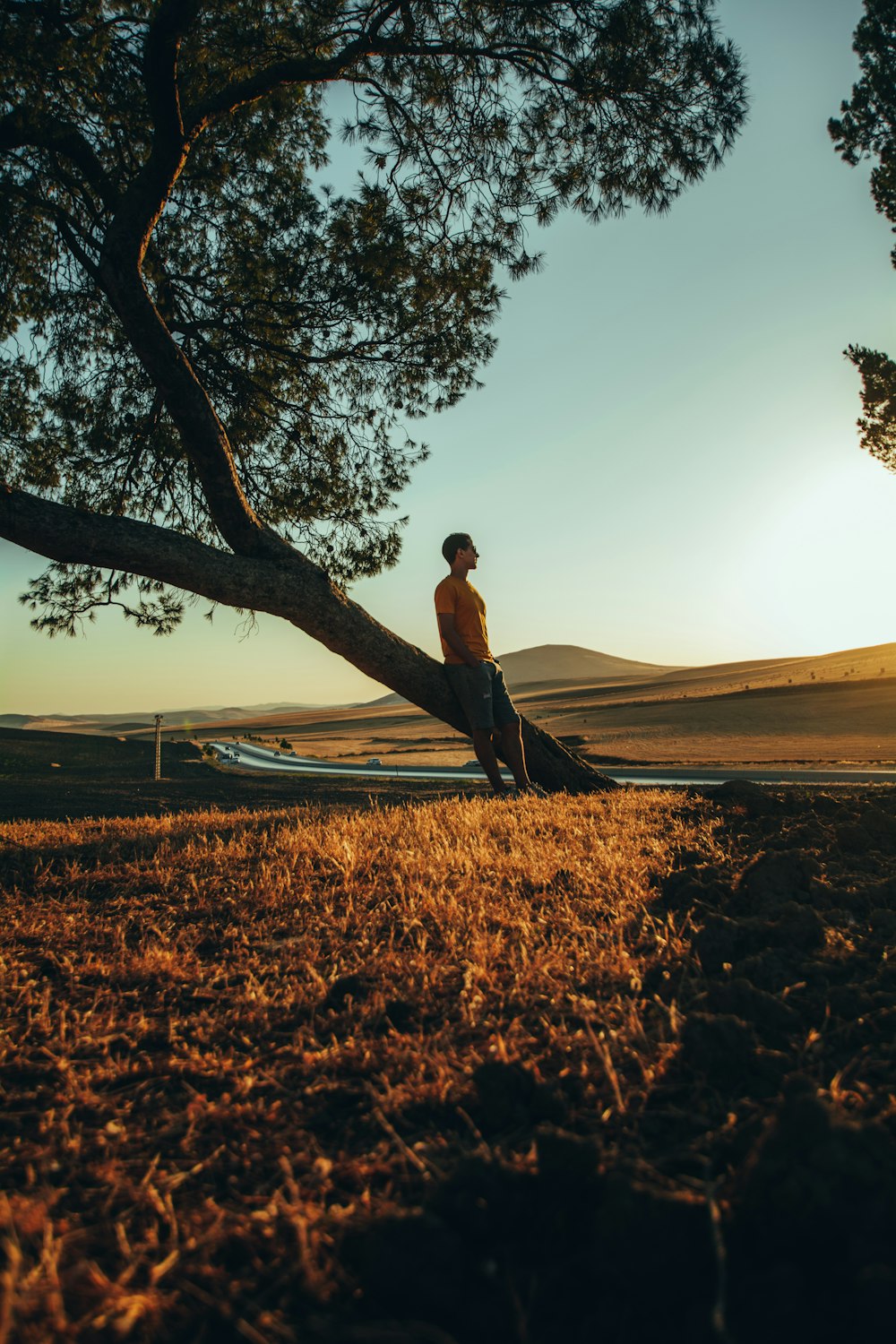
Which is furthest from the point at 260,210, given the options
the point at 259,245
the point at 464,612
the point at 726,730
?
the point at 726,730

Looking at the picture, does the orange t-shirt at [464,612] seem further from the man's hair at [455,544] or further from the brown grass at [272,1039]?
the brown grass at [272,1039]

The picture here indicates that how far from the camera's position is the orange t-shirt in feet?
23.4

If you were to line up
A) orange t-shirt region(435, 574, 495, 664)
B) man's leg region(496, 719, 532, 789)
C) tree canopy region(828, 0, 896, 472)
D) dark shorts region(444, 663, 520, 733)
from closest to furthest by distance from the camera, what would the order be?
orange t-shirt region(435, 574, 495, 664)
dark shorts region(444, 663, 520, 733)
man's leg region(496, 719, 532, 789)
tree canopy region(828, 0, 896, 472)

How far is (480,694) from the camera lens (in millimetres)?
7324

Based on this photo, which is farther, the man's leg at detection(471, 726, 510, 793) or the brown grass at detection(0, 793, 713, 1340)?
the man's leg at detection(471, 726, 510, 793)

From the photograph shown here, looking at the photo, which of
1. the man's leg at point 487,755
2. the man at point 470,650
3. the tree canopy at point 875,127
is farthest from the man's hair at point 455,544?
the tree canopy at point 875,127

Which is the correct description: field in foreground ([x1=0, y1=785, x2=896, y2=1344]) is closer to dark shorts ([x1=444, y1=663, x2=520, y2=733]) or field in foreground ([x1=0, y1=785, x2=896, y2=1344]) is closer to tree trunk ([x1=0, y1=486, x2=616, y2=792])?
tree trunk ([x1=0, y1=486, x2=616, y2=792])

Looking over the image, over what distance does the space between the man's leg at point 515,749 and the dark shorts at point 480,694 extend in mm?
96

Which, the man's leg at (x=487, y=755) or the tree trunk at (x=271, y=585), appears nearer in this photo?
the tree trunk at (x=271, y=585)

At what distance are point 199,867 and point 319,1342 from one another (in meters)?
3.40

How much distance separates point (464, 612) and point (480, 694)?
31.1 inches

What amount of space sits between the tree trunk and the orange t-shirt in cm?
61

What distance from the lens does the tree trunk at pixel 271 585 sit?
6164 mm

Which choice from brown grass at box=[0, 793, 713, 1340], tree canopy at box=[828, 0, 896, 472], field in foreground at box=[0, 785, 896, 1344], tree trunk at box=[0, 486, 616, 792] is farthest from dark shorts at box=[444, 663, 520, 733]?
tree canopy at box=[828, 0, 896, 472]
